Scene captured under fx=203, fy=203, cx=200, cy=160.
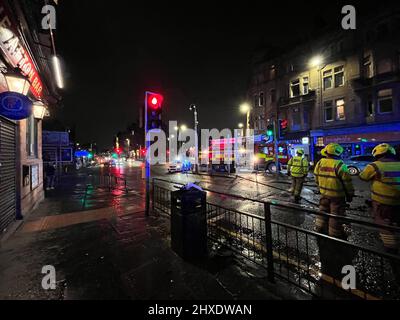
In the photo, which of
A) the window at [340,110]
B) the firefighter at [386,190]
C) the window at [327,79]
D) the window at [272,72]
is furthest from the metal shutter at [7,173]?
the window at [272,72]

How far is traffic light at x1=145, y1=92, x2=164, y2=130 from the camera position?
6.24m

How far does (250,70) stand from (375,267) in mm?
33087

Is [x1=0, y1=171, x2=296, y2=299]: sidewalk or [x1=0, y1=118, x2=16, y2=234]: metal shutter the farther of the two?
[x1=0, y1=118, x2=16, y2=234]: metal shutter

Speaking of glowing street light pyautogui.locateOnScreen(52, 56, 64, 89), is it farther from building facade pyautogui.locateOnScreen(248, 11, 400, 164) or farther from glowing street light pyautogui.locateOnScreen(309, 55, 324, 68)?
glowing street light pyautogui.locateOnScreen(309, 55, 324, 68)

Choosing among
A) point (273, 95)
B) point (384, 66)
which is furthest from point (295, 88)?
point (384, 66)

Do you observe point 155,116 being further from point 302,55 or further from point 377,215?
point 302,55

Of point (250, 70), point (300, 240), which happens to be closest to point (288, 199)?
point (300, 240)

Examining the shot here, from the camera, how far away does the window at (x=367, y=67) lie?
19.8 metres

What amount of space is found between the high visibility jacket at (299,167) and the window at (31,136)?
10162 mm

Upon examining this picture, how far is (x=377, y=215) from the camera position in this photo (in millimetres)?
3586

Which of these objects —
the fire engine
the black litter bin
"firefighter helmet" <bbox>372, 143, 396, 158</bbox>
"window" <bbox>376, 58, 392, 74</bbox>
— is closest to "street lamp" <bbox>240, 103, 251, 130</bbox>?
the fire engine

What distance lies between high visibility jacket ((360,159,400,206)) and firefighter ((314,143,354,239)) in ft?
A: 1.45
